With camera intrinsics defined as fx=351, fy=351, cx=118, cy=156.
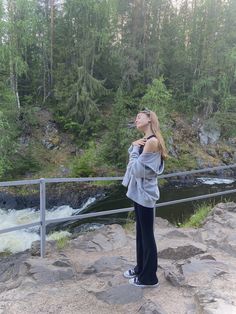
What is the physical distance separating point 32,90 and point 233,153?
572 inches

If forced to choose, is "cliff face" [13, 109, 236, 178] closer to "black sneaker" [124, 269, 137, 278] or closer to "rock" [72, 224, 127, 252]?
"rock" [72, 224, 127, 252]

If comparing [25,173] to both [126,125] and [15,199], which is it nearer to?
[15,199]

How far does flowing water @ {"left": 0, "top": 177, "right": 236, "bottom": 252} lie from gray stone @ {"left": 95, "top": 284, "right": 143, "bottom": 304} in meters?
4.20

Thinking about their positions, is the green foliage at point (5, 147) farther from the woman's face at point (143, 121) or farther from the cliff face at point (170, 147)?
the woman's face at point (143, 121)

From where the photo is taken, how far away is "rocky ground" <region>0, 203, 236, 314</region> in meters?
3.18

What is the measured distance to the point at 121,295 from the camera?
11.0 feet

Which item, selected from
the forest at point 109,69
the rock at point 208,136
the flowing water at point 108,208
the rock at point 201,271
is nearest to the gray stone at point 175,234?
the rock at point 201,271

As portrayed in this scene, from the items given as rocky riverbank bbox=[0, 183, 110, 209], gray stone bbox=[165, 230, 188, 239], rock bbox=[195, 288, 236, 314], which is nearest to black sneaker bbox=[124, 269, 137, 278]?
rock bbox=[195, 288, 236, 314]

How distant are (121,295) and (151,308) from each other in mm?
412

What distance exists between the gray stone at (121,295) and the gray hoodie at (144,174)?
87 centimetres

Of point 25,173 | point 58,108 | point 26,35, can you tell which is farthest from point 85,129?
point 26,35

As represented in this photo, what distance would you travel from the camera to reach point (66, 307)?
318 centimetres

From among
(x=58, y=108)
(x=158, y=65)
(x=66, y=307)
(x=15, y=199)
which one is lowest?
(x=15, y=199)

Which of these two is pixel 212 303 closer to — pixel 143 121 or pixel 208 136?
pixel 143 121
